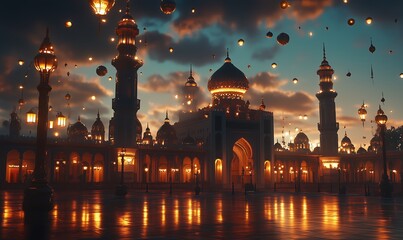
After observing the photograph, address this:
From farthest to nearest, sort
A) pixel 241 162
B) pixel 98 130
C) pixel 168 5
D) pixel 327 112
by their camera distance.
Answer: pixel 98 130, pixel 327 112, pixel 241 162, pixel 168 5

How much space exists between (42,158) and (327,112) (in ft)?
244

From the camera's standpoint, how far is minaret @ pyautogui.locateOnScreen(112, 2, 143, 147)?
6291 cm

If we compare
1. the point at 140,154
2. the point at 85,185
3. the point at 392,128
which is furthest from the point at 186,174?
the point at 392,128

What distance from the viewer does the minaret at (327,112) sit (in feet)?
277

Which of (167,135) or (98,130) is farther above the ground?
(98,130)

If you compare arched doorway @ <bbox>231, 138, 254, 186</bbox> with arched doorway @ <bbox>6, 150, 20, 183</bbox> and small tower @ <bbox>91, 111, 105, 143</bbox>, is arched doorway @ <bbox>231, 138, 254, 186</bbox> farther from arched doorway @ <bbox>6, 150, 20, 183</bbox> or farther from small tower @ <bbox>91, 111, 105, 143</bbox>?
arched doorway @ <bbox>6, 150, 20, 183</bbox>

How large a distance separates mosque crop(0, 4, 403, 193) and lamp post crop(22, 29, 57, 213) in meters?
31.5

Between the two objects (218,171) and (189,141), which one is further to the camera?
(189,141)

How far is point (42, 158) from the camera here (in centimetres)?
1789

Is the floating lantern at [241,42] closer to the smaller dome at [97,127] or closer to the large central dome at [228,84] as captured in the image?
the large central dome at [228,84]

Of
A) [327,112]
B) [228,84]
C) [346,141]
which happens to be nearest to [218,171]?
[228,84]

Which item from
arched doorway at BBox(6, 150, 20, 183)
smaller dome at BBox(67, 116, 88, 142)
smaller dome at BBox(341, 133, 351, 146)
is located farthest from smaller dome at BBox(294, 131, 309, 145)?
arched doorway at BBox(6, 150, 20, 183)

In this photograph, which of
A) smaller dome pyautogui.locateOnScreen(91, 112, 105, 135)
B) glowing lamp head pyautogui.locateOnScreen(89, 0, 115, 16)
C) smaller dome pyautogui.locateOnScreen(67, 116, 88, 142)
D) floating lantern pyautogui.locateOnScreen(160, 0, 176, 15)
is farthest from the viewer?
smaller dome pyautogui.locateOnScreen(91, 112, 105, 135)

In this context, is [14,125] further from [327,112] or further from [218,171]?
[327,112]
